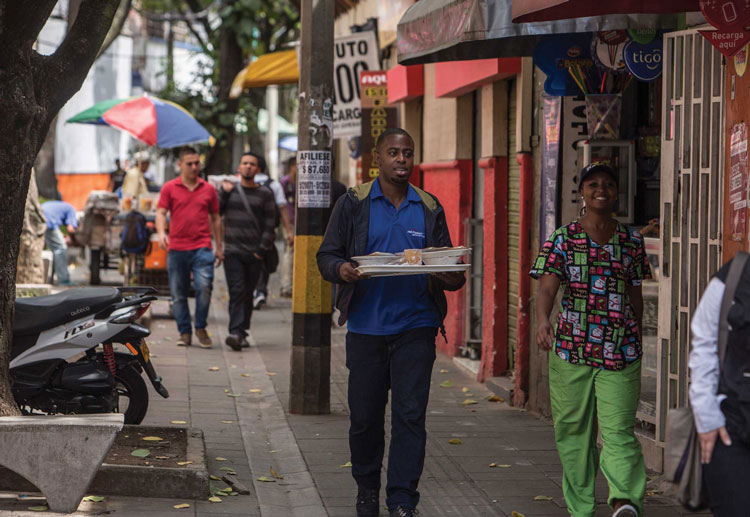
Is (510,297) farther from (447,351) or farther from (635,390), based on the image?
(635,390)

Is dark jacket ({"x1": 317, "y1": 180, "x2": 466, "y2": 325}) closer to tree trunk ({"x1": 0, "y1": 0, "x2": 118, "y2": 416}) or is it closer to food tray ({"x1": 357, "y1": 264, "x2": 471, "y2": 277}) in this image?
food tray ({"x1": 357, "y1": 264, "x2": 471, "y2": 277})

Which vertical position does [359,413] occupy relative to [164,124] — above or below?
below

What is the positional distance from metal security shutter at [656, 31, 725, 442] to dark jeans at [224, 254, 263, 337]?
6129 millimetres

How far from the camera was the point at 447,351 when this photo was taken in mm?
12719

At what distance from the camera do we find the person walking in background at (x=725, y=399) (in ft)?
13.2

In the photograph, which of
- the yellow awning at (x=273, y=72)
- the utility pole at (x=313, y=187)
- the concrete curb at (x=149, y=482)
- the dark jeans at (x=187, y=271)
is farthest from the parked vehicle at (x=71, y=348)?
the yellow awning at (x=273, y=72)

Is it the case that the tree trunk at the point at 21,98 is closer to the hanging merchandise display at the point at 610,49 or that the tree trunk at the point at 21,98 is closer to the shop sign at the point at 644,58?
the hanging merchandise display at the point at 610,49

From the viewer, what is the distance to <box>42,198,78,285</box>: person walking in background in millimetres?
17719

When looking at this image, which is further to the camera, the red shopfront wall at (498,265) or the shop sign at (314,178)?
the red shopfront wall at (498,265)

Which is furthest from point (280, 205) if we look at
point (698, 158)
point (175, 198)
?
point (698, 158)

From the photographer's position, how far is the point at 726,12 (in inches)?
223

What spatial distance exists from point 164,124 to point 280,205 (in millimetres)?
2913

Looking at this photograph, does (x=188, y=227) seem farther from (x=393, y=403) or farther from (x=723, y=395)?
(x=723, y=395)

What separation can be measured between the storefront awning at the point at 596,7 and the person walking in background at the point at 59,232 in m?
12.1
